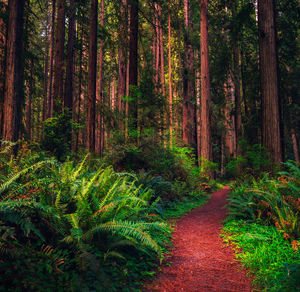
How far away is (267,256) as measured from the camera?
2.81 metres

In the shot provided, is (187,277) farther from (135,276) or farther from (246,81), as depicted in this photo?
(246,81)

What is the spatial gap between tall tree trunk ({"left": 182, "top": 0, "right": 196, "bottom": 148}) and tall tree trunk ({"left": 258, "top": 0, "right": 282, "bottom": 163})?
33.2 feet

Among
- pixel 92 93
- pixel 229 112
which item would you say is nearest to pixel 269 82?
pixel 92 93

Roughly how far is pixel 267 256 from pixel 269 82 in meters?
5.90

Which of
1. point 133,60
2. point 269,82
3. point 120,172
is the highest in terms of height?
point 133,60

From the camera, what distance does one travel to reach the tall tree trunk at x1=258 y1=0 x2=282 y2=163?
680 centimetres

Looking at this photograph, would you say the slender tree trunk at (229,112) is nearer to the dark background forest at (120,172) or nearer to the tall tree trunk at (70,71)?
the dark background forest at (120,172)

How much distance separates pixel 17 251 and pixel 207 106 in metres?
12.5

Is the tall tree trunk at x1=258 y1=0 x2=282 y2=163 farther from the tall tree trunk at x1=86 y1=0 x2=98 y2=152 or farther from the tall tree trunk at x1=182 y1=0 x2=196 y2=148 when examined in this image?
the tall tree trunk at x1=182 y1=0 x2=196 y2=148

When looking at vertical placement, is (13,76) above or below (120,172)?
above

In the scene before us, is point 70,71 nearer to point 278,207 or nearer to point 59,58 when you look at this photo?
point 59,58

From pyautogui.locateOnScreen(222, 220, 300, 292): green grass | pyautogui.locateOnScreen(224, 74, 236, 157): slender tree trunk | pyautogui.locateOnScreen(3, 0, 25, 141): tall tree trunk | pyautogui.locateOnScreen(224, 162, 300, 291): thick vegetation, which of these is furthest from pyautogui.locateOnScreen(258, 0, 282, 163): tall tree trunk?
pyautogui.locateOnScreen(224, 74, 236, 157): slender tree trunk

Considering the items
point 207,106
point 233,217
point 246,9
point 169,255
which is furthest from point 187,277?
point 207,106

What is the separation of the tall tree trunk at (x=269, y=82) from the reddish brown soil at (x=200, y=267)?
3.97 m
